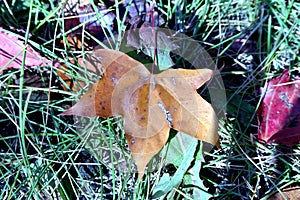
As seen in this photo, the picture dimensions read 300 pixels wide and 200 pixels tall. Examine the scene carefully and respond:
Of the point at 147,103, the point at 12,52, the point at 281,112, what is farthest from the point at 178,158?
the point at 12,52

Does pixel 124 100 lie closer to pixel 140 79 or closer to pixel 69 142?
pixel 140 79

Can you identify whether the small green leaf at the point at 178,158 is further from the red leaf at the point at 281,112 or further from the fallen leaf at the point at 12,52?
the fallen leaf at the point at 12,52

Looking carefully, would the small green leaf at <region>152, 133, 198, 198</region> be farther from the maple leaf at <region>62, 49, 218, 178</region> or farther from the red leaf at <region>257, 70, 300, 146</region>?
the red leaf at <region>257, 70, 300, 146</region>

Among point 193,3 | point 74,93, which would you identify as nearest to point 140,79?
point 74,93

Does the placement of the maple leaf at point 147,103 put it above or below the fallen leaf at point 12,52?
below

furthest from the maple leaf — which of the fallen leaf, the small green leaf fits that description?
the fallen leaf

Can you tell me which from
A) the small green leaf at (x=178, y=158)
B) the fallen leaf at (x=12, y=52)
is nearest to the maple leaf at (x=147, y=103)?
the small green leaf at (x=178, y=158)

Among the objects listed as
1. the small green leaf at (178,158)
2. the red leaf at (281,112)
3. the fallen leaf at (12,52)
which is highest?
the fallen leaf at (12,52)

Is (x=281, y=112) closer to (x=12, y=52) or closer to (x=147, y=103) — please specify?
(x=147, y=103)
